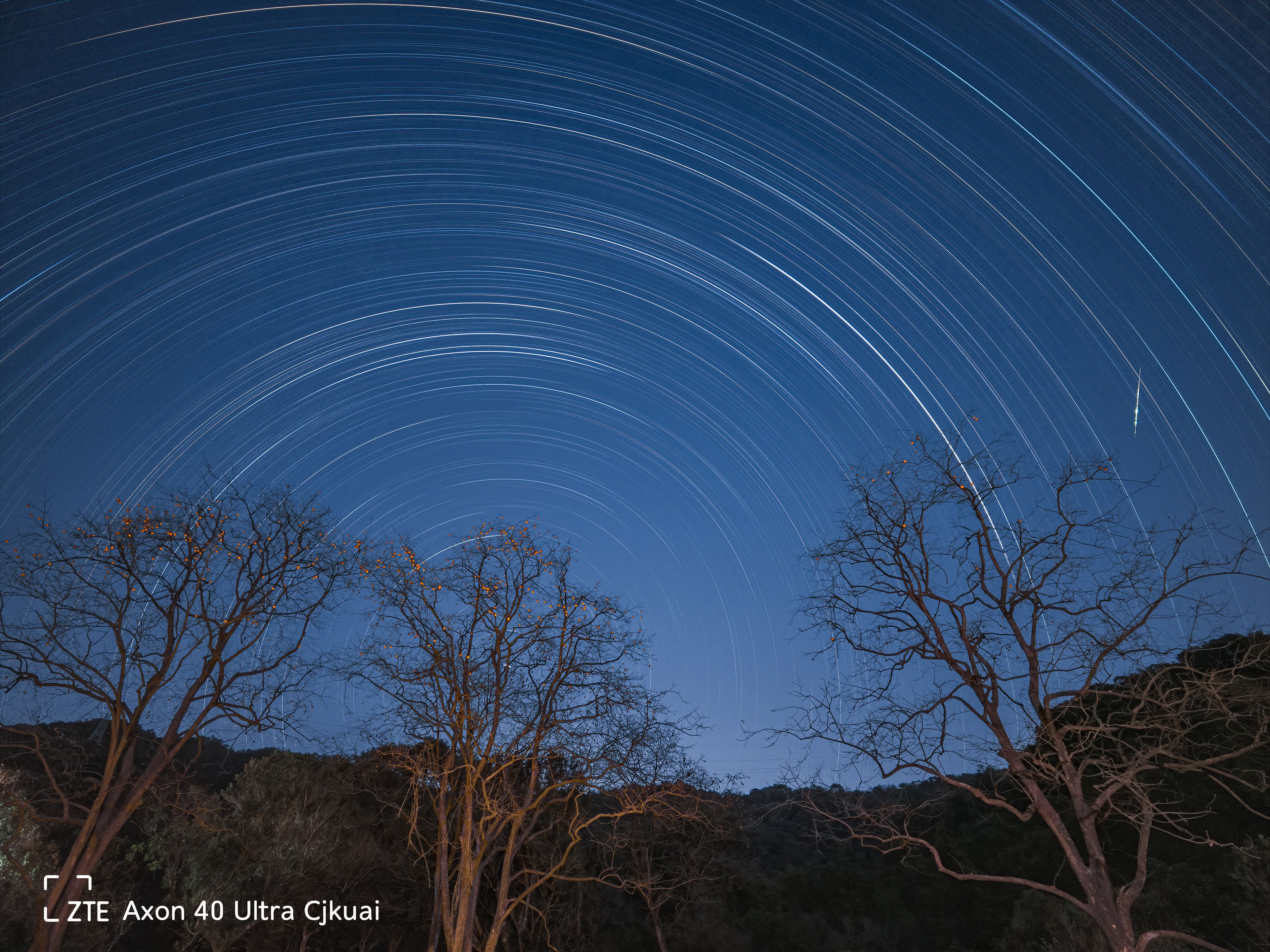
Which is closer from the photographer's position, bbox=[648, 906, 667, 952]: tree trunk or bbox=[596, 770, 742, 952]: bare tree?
bbox=[648, 906, 667, 952]: tree trunk

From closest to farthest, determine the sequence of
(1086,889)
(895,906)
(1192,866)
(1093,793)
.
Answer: (1086,889) < (1192,866) < (1093,793) < (895,906)

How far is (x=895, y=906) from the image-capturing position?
27875mm

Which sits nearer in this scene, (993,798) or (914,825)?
(993,798)

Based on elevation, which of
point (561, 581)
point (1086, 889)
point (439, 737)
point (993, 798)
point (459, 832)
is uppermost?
point (561, 581)

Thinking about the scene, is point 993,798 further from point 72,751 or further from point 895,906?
point 895,906

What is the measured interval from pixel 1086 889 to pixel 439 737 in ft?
36.9

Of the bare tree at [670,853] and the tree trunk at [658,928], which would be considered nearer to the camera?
the tree trunk at [658,928]

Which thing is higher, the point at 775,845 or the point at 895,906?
the point at 775,845

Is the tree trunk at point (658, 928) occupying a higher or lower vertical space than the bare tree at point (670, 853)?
lower

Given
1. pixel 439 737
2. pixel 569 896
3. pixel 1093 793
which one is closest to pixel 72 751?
pixel 439 737

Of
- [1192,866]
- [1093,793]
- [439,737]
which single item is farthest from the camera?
[1093,793]

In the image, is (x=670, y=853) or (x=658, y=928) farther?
(x=670, y=853)

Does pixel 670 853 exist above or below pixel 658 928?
above

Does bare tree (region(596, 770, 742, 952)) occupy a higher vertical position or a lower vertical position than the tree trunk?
higher
